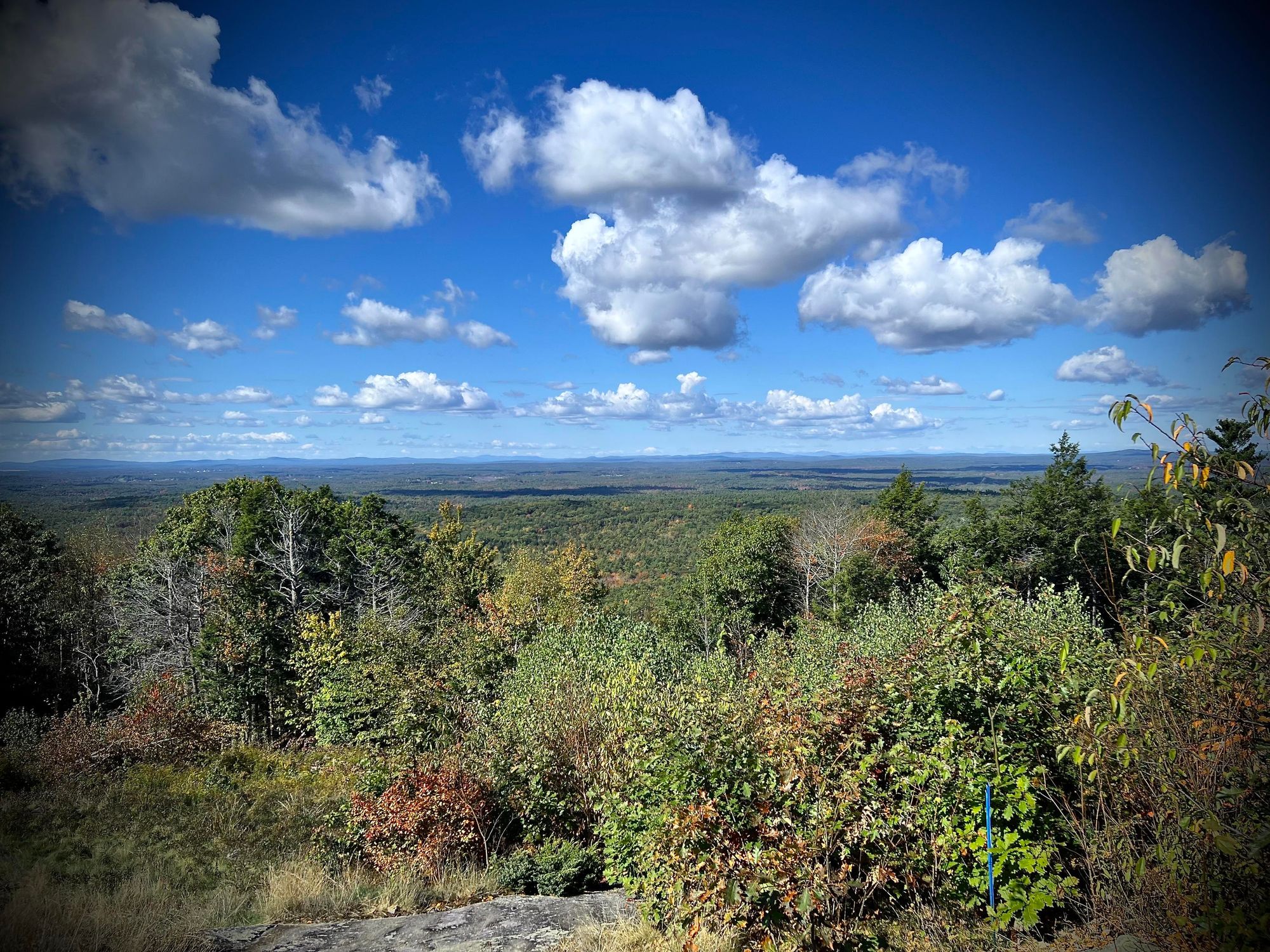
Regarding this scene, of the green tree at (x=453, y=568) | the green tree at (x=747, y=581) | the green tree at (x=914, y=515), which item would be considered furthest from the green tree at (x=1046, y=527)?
the green tree at (x=453, y=568)

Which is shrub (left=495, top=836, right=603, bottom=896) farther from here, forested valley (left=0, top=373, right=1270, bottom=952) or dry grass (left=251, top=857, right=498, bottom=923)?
dry grass (left=251, top=857, right=498, bottom=923)

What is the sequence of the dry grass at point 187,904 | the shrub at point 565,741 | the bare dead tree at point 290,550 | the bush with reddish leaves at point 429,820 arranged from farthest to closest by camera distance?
the bare dead tree at point 290,550 → the shrub at point 565,741 → the bush with reddish leaves at point 429,820 → the dry grass at point 187,904

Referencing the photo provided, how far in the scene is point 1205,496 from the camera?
336cm

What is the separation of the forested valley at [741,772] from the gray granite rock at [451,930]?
17.0 inches

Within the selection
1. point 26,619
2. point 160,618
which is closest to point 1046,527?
point 160,618

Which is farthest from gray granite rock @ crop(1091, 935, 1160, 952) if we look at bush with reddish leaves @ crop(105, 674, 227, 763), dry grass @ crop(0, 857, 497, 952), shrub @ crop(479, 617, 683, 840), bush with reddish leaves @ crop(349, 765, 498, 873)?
bush with reddish leaves @ crop(105, 674, 227, 763)

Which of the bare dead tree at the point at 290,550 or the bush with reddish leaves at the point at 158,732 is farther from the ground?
the bare dead tree at the point at 290,550

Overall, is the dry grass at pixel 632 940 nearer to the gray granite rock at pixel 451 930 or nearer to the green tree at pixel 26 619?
the gray granite rock at pixel 451 930

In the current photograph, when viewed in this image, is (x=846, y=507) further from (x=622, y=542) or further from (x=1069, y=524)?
(x=622, y=542)

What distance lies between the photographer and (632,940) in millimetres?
6527

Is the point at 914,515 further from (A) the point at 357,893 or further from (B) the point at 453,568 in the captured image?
(A) the point at 357,893

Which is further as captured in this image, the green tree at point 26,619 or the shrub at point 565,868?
the green tree at point 26,619

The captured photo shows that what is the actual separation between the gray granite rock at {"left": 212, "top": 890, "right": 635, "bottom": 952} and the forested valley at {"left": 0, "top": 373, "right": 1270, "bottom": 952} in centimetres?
43

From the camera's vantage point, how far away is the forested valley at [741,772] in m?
3.98
